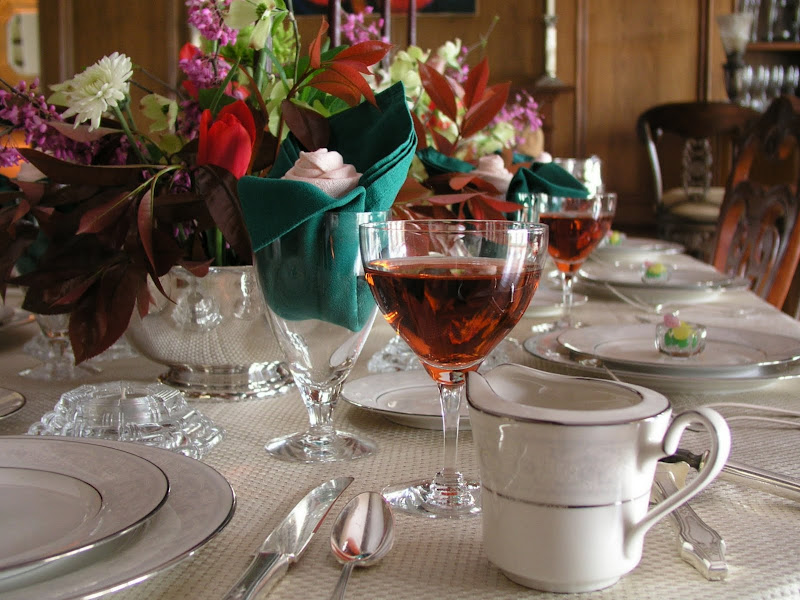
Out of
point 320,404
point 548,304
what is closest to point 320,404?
point 320,404

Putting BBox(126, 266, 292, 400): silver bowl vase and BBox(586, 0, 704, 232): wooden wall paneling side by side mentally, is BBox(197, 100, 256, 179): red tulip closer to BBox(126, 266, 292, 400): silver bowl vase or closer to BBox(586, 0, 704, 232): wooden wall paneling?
BBox(126, 266, 292, 400): silver bowl vase

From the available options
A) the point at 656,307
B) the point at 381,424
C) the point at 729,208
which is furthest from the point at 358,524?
the point at 729,208

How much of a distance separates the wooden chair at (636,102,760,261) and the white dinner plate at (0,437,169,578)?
3.90 meters

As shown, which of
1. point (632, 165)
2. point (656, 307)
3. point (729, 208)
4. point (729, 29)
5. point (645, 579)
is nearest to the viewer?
point (645, 579)

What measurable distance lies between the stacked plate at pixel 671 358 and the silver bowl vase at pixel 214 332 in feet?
0.82

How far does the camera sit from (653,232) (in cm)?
539

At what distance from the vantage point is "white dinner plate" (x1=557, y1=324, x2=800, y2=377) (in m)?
0.70

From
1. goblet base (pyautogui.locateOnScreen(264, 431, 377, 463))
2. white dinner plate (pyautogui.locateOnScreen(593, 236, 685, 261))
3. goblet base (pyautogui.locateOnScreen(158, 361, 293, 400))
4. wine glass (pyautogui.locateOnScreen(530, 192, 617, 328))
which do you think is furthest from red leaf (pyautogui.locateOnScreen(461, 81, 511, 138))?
white dinner plate (pyautogui.locateOnScreen(593, 236, 685, 261))

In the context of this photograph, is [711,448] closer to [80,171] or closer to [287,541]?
[287,541]

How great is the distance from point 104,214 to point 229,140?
0.36ft

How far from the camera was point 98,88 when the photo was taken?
0.66 m

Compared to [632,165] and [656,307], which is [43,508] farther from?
[632,165]

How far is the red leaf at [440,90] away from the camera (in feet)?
2.97

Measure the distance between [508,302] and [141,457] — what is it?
0.22m
